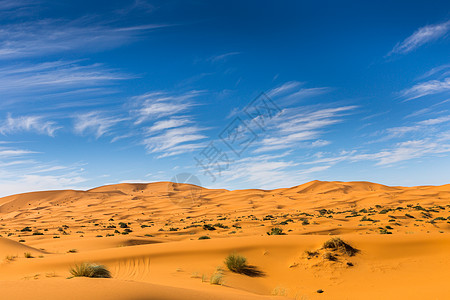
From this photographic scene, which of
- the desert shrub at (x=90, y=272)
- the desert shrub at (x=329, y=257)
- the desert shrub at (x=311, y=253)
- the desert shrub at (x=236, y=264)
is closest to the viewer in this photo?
the desert shrub at (x=90, y=272)

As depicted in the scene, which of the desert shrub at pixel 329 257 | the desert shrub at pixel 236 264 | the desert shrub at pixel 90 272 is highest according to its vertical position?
the desert shrub at pixel 90 272

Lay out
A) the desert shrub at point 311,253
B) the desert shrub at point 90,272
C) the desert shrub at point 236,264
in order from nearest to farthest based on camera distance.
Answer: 1. the desert shrub at point 90,272
2. the desert shrub at point 236,264
3. the desert shrub at point 311,253

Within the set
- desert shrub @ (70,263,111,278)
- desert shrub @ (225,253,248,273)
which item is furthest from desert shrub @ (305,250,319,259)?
desert shrub @ (70,263,111,278)

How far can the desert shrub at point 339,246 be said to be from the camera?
12.0 m

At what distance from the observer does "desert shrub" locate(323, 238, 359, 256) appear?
12.0 metres

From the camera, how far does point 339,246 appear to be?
1219 centimetres

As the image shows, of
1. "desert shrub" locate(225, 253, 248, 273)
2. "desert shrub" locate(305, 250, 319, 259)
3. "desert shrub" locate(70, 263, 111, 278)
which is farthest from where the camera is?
"desert shrub" locate(305, 250, 319, 259)

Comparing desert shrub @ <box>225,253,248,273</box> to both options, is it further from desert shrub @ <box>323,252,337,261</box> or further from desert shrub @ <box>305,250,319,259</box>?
desert shrub @ <box>323,252,337,261</box>

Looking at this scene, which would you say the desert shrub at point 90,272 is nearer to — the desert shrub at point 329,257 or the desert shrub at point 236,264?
the desert shrub at point 236,264

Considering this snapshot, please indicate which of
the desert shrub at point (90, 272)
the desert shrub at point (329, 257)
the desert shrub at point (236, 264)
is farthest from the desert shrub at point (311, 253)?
the desert shrub at point (90, 272)

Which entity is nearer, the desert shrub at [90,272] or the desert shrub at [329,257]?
the desert shrub at [90,272]

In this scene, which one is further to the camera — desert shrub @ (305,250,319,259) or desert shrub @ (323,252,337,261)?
desert shrub @ (305,250,319,259)

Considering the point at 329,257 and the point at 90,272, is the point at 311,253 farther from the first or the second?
the point at 90,272

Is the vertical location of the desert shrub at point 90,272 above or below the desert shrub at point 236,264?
above
